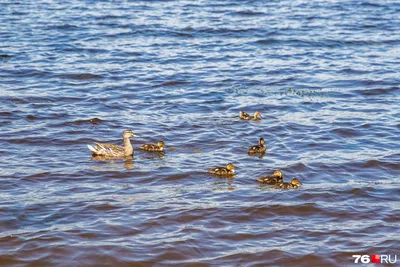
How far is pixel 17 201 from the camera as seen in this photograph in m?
11.0

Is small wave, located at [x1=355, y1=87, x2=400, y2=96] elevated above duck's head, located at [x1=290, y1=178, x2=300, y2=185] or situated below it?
below

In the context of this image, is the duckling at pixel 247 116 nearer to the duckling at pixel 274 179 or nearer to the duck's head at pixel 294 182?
the duckling at pixel 274 179

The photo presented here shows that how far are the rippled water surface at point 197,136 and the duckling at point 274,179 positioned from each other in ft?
0.72

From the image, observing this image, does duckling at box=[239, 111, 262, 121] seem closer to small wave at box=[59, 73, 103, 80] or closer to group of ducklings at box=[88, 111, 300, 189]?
group of ducklings at box=[88, 111, 300, 189]

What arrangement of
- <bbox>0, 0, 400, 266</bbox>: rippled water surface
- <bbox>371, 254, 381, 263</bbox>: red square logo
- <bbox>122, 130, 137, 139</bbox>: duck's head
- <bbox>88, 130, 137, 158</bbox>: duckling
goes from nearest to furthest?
1. <bbox>371, 254, 381, 263</bbox>: red square logo
2. <bbox>0, 0, 400, 266</bbox>: rippled water surface
3. <bbox>88, 130, 137, 158</bbox>: duckling
4. <bbox>122, 130, 137, 139</bbox>: duck's head

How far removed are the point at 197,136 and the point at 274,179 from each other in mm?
3037

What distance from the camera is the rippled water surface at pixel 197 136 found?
9805 millimetres

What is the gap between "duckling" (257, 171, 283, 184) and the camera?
11.6 metres

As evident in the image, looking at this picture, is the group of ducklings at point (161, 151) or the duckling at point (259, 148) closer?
the group of ducklings at point (161, 151)

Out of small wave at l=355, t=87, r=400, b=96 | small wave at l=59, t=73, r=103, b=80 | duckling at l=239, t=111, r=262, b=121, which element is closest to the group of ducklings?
duckling at l=239, t=111, r=262, b=121

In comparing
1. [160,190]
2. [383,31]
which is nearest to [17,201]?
[160,190]

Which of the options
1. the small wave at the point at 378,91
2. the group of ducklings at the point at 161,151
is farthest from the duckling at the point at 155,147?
the small wave at the point at 378,91

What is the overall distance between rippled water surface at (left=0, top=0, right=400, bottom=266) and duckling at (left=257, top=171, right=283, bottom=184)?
22 cm

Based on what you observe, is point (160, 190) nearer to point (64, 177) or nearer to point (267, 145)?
point (64, 177)
